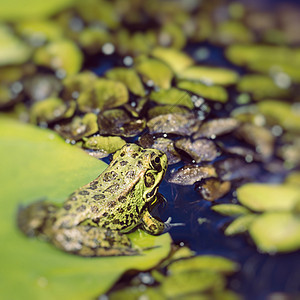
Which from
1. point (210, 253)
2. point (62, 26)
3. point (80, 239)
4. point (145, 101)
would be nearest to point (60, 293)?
point (80, 239)

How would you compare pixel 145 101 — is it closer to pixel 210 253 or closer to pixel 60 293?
pixel 210 253

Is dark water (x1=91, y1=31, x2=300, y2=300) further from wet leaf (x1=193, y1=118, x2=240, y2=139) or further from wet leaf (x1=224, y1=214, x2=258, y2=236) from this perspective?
wet leaf (x1=193, y1=118, x2=240, y2=139)

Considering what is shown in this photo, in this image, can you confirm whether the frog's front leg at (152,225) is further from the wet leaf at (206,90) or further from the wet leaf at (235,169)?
the wet leaf at (206,90)

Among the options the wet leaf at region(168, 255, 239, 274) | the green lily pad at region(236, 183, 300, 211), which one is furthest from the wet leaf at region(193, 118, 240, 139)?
the wet leaf at region(168, 255, 239, 274)

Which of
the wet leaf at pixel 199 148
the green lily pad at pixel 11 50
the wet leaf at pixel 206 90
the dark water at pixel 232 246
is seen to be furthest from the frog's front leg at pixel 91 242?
the green lily pad at pixel 11 50

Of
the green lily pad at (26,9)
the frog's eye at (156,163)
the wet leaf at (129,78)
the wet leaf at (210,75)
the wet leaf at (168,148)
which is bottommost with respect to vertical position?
the wet leaf at (168,148)
